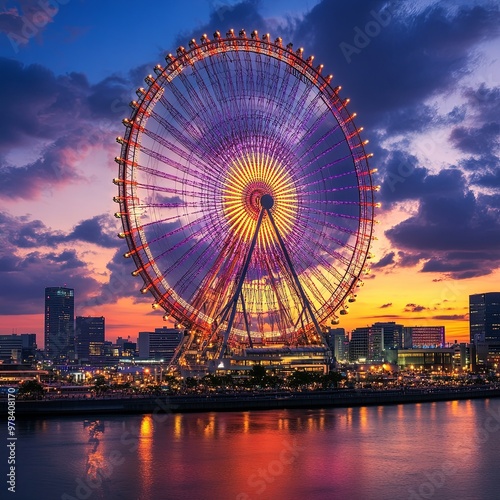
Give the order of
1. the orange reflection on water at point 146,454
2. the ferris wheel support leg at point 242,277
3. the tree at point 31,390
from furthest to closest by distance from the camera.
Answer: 1. the tree at point 31,390
2. the ferris wheel support leg at point 242,277
3. the orange reflection on water at point 146,454

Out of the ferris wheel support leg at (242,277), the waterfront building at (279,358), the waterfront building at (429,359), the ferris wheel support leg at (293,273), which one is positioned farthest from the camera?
the waterfront building at (429,359)

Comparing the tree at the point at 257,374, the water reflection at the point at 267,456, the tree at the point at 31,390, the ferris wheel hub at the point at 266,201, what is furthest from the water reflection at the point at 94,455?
the tree at the point at 257,374

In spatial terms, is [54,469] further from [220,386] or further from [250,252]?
[220,386]

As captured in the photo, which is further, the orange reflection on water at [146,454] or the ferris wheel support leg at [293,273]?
the ferris wheel support leg at [293,273]

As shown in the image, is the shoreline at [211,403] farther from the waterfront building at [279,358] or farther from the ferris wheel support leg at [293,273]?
the ferris wheel support leg at [293,273]

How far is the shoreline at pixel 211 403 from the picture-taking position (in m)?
74.9

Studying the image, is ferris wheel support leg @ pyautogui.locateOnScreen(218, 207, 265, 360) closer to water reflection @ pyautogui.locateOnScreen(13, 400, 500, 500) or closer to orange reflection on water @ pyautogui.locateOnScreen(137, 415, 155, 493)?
water reflection @ pyautogui.locateOnScreen(13, 400, 500, 500)

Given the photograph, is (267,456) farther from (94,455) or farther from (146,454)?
(94,455)

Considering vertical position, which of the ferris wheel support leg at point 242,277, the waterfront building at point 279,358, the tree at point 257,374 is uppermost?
the ferris wheel support leg at point 242,277

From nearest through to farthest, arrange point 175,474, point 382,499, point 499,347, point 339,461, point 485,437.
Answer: point 382,499 → point 175,474 → point 339,461 → point 485,437 → point 499,347

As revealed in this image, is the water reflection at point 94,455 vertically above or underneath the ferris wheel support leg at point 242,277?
underneath

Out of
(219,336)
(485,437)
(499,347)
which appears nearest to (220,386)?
(219,336)

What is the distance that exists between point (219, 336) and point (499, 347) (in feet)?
418

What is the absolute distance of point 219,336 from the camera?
84.8 metres
